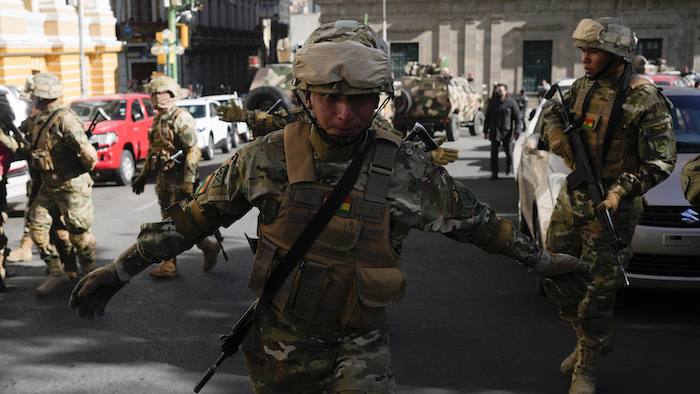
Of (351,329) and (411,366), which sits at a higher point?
(351,329)

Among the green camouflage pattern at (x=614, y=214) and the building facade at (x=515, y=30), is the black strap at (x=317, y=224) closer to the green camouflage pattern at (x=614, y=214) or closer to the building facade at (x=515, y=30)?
the green camouflage pattern at (x=614, y=214)

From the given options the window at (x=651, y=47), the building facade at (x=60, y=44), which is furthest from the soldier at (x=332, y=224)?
the window at (x=651, y=47)

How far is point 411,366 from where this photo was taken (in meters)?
5.33

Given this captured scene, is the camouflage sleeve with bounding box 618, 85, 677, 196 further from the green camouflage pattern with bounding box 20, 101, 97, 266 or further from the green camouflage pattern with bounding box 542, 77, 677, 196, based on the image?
the green camouflage pattern with bounding box 20, 101, 97, 266

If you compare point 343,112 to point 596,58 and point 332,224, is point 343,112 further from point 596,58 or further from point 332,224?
point 596,58

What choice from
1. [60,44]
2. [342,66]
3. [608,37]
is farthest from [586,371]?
[60,44]

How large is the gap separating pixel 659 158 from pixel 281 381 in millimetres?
2835

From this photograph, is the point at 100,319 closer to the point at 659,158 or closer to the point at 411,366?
the point at 411,366

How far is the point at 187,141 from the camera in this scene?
24.8 feet

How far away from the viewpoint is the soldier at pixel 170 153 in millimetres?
7586

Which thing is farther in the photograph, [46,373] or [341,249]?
[46,373]

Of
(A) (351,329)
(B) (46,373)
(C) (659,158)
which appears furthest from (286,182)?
(B) (46,373)

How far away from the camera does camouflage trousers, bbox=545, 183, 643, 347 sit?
4.86 m

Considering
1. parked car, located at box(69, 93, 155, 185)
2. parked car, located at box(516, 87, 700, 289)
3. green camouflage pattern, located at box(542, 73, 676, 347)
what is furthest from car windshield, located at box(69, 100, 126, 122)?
green camouflage pattern, located at box(542, 73, 676, 347)
